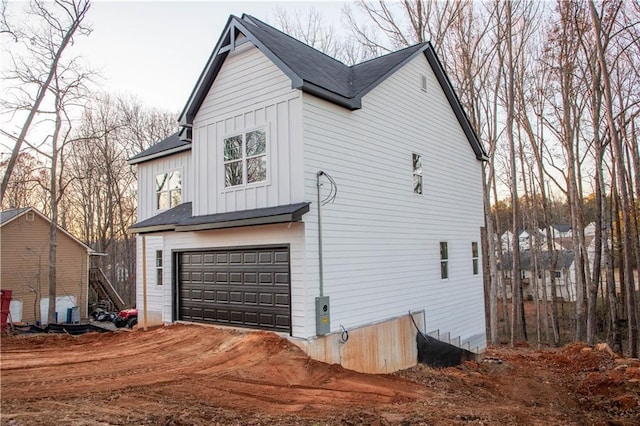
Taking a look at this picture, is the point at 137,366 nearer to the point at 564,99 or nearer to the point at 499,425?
the point at 499,425

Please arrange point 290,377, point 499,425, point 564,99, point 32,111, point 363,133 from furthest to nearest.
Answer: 1. point 564,99
2. point 32,111
3. point 363,133
4. point 290,377
5. point 499,425

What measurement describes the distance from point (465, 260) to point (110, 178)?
2328 cm

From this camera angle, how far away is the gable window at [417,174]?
12141mm

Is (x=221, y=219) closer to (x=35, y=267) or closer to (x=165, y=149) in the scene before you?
(x=165, y=149)

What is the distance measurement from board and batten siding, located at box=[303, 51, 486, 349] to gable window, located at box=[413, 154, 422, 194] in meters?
0.18

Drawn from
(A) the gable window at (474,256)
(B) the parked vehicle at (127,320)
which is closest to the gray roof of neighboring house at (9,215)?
(B) the parked vehicle at (127,320)

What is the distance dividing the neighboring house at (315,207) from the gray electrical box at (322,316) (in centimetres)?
3

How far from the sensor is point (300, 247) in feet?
27.8

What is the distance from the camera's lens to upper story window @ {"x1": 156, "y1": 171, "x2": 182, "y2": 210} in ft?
46.1

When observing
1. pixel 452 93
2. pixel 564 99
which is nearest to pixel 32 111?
pixel 452 93

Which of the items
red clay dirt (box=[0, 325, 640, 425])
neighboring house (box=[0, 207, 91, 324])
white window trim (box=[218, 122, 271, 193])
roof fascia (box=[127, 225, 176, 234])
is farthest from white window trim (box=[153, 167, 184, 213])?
neighboring house (box=[0, 207, 91, 324])

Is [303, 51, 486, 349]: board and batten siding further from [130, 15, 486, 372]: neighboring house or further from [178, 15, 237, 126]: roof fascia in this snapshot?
A: [178, 15, 237, 126]: roof fascia

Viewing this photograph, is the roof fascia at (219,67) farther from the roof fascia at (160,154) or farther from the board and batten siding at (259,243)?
the board and batten siding at (259,243)

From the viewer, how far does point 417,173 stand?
12250 millimetres
